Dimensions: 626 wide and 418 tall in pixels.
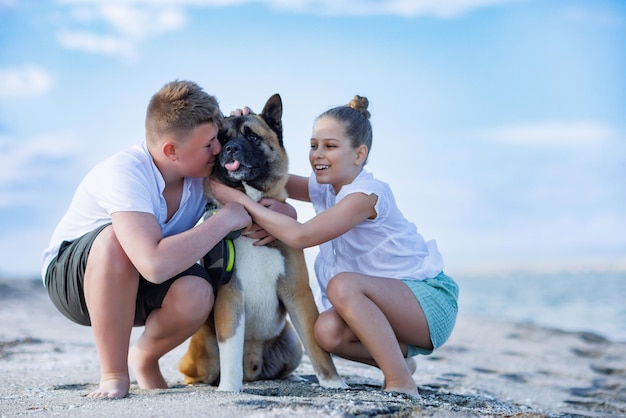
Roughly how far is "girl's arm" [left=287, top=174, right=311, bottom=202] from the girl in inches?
9.2

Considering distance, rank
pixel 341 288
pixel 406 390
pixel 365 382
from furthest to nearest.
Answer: pixel 365 382, pixel 341 288, pixel 406 390

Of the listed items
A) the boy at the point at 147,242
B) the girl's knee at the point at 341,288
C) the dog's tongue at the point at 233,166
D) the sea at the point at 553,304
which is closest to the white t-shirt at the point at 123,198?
→ the boy at the point at 147,242

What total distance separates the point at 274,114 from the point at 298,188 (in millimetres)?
555

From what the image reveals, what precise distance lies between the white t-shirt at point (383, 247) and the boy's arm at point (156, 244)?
91 cm

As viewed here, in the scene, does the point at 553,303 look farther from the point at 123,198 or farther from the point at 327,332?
the point at 123,198

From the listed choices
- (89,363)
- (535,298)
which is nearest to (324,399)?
(89,363)

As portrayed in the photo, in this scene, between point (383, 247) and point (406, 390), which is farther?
point (383, 247)

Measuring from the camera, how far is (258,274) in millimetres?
3762

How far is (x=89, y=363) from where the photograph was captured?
16.8ft

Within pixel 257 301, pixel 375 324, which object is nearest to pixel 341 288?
pixel 375 324

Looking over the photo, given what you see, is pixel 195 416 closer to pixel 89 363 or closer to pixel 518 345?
Result: pixel 89 363

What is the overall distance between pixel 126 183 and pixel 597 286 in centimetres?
2026

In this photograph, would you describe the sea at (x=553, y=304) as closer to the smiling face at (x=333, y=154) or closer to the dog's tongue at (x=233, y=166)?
the smiling face at (x=333, y=154)

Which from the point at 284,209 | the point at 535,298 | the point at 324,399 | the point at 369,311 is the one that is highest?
the point at 284,209
